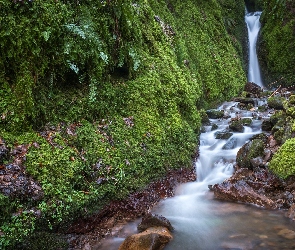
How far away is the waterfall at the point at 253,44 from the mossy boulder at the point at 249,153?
1156cm

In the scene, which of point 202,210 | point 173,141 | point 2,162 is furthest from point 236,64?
point 2,162

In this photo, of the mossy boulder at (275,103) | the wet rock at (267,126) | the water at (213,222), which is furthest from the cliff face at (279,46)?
the water at (213,222)

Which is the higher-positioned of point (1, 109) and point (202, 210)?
point (1, 109)

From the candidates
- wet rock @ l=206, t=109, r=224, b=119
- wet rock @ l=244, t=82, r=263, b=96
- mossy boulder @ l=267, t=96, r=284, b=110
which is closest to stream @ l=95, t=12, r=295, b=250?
wet rock @ l=206, t=109, r=224, b=119

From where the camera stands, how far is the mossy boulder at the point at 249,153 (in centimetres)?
627

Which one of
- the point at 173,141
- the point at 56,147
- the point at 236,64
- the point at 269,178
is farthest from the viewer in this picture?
the point at 236,64

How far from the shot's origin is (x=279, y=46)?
17.5 meters

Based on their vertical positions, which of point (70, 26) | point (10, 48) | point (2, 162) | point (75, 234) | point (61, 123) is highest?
point (70, 26)

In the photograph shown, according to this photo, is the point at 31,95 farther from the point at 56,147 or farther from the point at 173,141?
the point at 173,141

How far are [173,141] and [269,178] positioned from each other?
199 centimetres

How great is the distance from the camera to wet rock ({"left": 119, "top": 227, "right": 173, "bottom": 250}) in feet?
12.3

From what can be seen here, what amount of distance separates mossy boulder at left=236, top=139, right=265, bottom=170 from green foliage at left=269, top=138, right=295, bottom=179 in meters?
0.49

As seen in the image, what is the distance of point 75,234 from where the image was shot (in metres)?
3.93

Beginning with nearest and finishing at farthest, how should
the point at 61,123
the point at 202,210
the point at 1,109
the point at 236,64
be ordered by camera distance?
1. the point at 1,109
2. the point at 61,123
3. the point at 202,210
4. the point at 236,64
